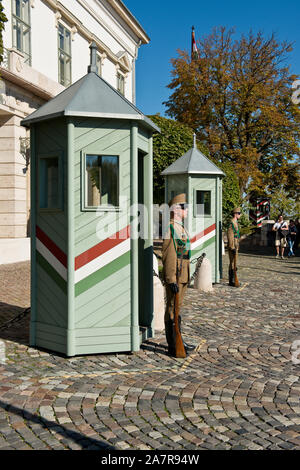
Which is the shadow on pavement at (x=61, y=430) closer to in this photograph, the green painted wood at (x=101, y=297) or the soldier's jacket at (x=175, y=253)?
the green painted wood at (x=101, y=297)

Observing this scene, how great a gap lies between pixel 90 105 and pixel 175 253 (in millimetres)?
1905

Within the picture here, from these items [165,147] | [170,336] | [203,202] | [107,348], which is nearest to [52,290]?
[107,348]

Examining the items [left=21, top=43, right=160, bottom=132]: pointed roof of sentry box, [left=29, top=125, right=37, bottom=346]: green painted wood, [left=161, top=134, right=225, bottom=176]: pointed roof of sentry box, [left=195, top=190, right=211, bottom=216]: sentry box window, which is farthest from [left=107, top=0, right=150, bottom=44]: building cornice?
[left=29, top=125, right=37, bottom=346]: green painted wood

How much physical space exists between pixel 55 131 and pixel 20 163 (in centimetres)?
1166

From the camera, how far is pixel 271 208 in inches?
1350

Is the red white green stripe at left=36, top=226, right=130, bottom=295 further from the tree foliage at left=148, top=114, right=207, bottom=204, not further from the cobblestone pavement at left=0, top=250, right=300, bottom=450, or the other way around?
the tree foliage at left=148, top=114, right=207, bottom=204

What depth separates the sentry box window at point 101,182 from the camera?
5590mm

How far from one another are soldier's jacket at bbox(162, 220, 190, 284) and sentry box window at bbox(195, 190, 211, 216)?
6.30 meters

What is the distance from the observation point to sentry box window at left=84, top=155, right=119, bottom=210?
5590mm

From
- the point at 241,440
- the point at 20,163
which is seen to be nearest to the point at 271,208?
the point at 20,163

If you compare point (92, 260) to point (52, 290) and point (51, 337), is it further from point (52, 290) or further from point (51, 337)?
point (51, 337)

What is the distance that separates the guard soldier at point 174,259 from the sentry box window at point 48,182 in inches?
53.8

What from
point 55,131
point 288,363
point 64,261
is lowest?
point 288,363
